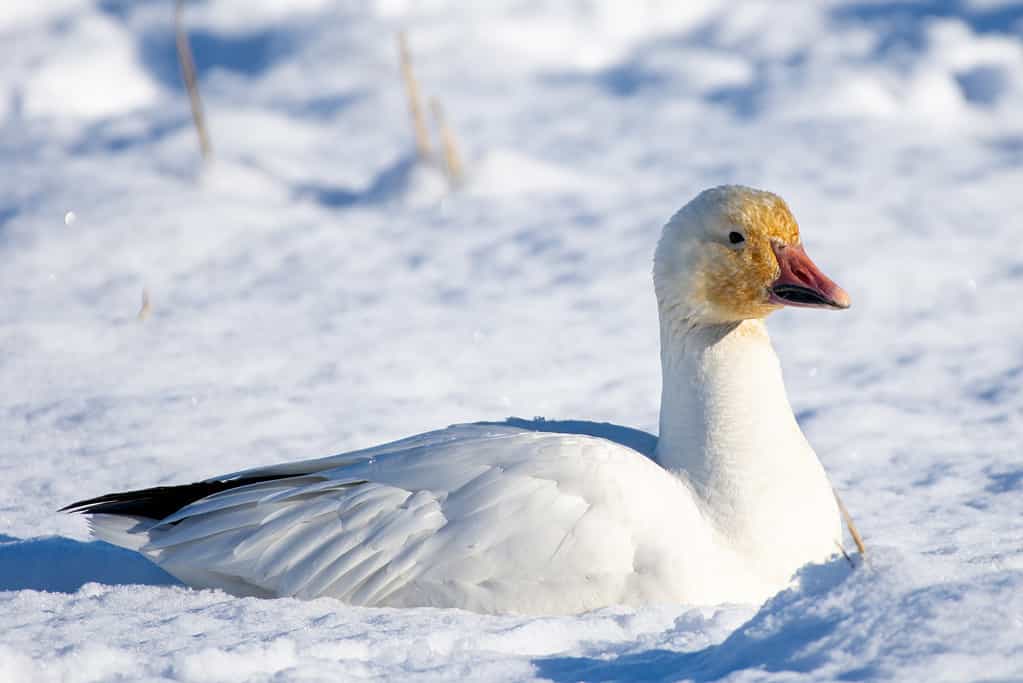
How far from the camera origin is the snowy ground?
302 centimetres

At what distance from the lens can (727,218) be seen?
367 cm

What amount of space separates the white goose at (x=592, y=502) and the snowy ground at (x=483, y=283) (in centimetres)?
11

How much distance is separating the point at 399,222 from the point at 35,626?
4103 millimetres

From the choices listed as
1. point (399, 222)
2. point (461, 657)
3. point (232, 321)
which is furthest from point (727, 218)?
point (399, 222)

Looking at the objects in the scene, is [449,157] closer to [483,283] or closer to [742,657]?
[483,283]

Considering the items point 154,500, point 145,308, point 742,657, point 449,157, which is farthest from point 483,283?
point 742,657

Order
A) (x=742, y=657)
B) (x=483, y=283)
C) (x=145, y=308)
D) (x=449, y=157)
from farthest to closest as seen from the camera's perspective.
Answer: (x=449, y=157)
(x=483, y=283)
(x=145, y=308)
(x=742, y=657)

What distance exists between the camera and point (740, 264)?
12.0 ft

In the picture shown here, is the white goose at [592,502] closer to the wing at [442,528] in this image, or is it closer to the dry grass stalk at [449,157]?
the wing at [442,528]

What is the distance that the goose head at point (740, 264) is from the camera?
12.0 ft

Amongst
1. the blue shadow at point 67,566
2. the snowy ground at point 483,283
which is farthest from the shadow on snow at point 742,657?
the blue shadow at point 67,566

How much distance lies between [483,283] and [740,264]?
9.16 feet

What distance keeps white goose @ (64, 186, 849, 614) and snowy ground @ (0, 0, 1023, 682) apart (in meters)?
0.11

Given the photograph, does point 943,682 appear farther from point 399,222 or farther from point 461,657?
point 399,222
